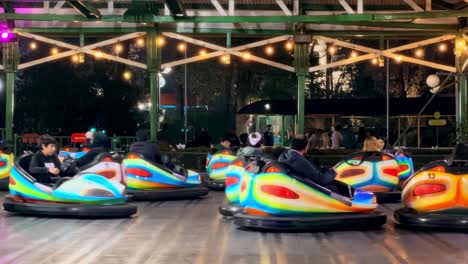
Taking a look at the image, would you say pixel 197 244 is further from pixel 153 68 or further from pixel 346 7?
pixel 153 68

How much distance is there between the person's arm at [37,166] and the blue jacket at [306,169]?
11.2 ft

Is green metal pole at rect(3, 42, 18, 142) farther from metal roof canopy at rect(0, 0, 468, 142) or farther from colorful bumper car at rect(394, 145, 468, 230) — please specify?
colorful bumper car at rect(394, 145, 468, 230)

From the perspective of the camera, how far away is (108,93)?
93.2 ft

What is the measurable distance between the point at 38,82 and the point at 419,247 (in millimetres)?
22350

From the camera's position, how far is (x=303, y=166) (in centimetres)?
916

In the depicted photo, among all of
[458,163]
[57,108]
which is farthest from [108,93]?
[458,163]

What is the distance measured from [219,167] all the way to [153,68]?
475 centimetres

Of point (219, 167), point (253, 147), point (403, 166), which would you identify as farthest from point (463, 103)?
point (253, 147)

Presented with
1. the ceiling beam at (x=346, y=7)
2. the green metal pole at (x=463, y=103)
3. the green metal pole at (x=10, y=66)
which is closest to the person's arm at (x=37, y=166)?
the ceiling beam at (x=346, y=7)

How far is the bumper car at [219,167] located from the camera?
1500 cm

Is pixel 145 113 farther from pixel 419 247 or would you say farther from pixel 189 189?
pixel 419 247

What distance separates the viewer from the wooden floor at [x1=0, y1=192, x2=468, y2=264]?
23.9 ft

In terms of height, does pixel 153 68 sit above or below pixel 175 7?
below

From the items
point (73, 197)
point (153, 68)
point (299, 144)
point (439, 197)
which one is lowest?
point (73, 197)
